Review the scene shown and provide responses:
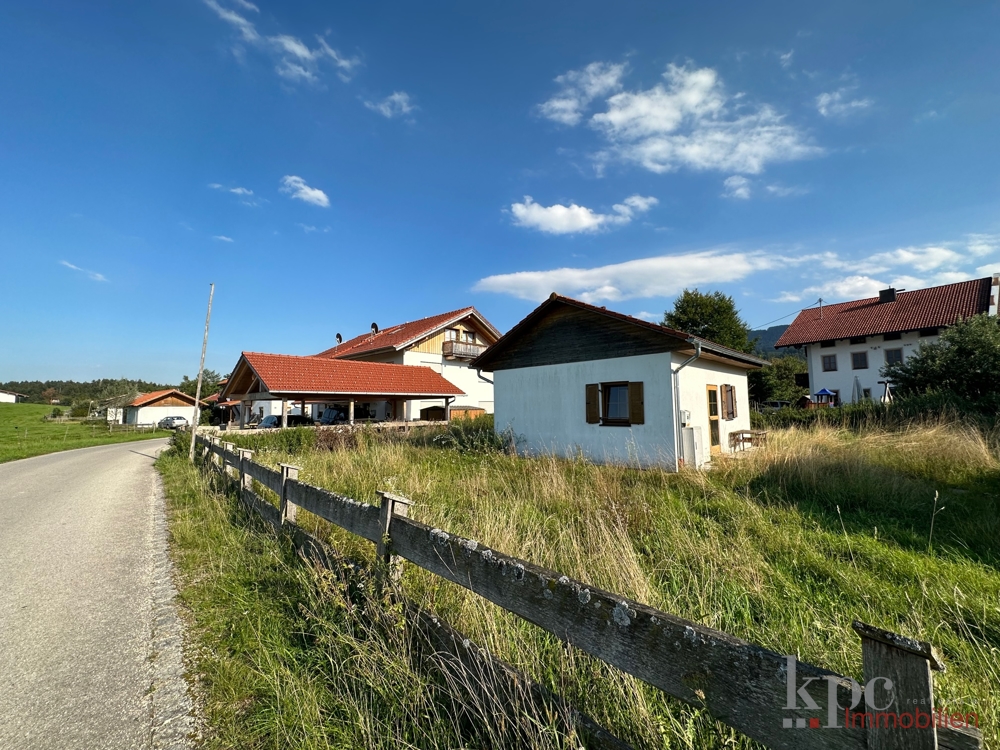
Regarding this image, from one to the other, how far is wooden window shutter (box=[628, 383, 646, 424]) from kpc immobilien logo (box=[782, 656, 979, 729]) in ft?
34.6

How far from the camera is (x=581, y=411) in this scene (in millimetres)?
12750

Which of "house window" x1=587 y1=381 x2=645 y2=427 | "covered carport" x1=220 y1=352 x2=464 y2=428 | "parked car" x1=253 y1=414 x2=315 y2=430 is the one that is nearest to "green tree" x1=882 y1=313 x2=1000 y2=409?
"house window" x1=587 y1=381 x2=645 y2=427

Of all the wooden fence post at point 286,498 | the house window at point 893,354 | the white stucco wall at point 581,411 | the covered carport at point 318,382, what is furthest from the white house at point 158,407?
the house window at point 893,354

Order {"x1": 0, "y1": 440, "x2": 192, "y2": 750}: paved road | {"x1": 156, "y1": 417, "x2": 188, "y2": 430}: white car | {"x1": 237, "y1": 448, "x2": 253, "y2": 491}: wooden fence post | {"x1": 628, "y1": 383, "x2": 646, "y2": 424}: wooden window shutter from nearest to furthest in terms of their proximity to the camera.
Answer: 1. {"x1": 0, "y1": 440, "x2": 192, "y2": 750}: paved road
2. {"x1": 237, "y1": 448, "x2": 253, "y2": 491}: wooden fence post
3. {"x1": 628, "y1": 383, "x2": 646, "y2": 424}: wooden window shutter
4. {"x1": 156, "y1": 417, "x2": 188, "y2": 430}: white car

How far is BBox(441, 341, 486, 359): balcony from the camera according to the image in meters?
31.0

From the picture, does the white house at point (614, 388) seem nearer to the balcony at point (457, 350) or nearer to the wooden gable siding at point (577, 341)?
the wooden gable siding at point (577, 341)

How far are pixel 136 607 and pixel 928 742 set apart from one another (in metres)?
5.18

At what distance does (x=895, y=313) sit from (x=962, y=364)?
17509 mm

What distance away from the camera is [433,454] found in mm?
11773

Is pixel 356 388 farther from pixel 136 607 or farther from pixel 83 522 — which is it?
pixel 136 607

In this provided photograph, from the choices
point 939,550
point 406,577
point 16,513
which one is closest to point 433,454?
point 16,513

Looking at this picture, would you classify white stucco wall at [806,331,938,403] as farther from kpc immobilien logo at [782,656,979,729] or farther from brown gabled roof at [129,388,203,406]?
brown gabled roof at [129,388,203,406]

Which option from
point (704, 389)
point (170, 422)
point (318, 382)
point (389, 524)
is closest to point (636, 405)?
point (704, 389)

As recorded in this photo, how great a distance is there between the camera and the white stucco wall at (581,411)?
11102mm
